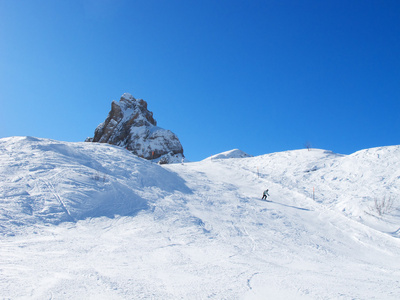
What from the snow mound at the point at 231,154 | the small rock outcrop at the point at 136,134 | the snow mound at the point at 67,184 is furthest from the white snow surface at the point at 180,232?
the small rock outcrop at the point at 136,134

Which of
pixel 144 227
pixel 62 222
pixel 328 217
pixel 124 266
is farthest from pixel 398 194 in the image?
pixel 62 222

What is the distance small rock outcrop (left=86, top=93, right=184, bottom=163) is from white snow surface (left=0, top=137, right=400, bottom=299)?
151 ft

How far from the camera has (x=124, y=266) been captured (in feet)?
20.8

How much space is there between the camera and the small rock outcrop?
229ft

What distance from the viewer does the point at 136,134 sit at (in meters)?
74.8

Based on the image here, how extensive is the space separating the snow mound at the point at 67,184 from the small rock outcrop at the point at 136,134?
146 ft

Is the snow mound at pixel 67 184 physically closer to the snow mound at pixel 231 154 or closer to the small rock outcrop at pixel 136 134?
the snow mound at pixel 231 154

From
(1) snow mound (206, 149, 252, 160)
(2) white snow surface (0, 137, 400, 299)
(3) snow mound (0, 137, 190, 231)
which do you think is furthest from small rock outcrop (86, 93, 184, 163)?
(2) white snow surface (0, 137, 400, 299)

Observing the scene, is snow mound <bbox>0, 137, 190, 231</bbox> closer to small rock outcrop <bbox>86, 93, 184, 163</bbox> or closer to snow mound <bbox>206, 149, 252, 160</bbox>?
snow mound <bbox>206, 149, 252, 160</bbox>

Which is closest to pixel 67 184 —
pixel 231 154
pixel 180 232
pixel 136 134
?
pixel 180 232

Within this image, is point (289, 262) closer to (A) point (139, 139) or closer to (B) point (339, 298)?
(B) point (339, 298)

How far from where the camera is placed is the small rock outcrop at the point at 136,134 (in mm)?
69812

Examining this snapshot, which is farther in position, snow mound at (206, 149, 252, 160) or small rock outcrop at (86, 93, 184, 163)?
small rock outcrop at (86, 93, 184, 163)

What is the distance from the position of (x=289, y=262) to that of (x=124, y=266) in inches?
193
